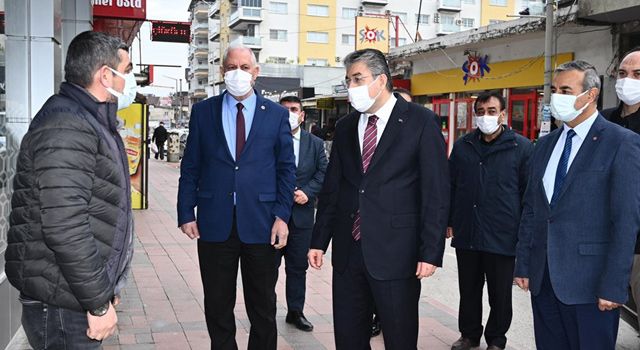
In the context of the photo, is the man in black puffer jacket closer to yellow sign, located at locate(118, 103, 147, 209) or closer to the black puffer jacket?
the black puffer jacket

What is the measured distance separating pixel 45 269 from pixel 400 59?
25.4 meters

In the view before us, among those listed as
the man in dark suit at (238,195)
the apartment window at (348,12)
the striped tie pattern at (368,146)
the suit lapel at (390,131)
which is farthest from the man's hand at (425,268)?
the apartment window at (348,12)

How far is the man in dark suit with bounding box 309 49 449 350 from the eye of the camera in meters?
3.65

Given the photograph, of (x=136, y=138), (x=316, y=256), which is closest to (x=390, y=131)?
(x=316, y=256)

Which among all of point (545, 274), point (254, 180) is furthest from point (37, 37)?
point (545, 274)

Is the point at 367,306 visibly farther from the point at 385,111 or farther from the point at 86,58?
the point at 86,58

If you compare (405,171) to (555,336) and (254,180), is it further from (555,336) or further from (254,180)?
(555,336)

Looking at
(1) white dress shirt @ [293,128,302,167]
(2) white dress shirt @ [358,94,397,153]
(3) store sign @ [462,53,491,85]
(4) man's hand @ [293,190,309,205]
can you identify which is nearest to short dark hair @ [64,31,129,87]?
(2) white dress shirt @ [358,94,397,153]

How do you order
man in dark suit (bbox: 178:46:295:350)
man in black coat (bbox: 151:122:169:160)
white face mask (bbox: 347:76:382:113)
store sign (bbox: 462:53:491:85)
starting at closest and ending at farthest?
white face mask (bbox: 347:76:382:113)
man in dark suit (bbox: 178:46:295:350)
store sign (bbox: 462:53:491:85)
man in black coat (bbox: 151:122:169:160)

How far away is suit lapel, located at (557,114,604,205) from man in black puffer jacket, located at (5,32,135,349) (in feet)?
A: 7.46

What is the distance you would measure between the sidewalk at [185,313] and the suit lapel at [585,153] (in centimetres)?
218

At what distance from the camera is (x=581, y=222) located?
350 cm

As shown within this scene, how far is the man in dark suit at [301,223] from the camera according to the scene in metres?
5.70

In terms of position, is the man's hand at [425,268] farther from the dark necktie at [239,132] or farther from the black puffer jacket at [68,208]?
the black puffer jacket at [68,208]
